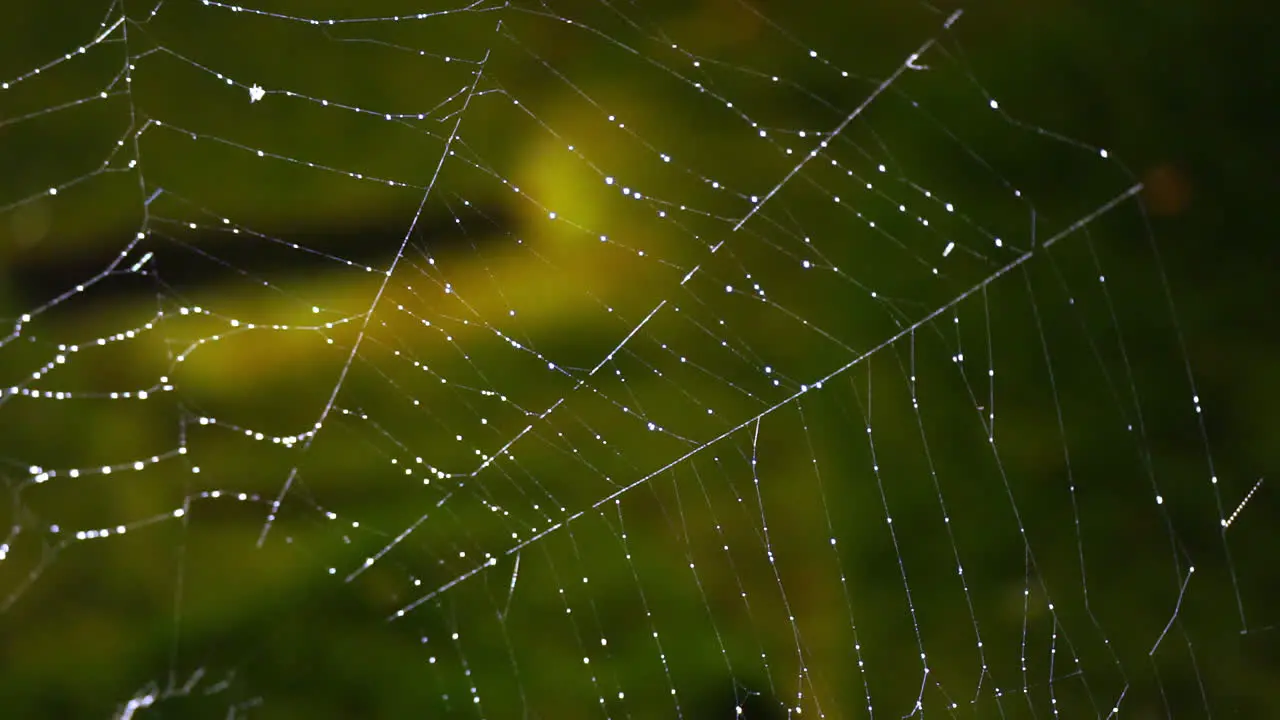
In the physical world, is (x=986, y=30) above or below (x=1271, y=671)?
above

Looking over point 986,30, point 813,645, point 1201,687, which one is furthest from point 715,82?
point 1201,687

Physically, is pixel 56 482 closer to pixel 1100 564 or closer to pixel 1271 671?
pixel 1100 564

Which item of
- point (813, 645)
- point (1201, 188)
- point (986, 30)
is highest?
point (986, 30)

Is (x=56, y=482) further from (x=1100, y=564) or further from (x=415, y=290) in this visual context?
(x=1100, y=564)

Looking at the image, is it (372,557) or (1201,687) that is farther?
(372,557)

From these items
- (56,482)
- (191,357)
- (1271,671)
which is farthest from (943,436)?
(56,482)

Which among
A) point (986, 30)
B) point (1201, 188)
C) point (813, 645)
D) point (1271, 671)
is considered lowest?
point (1271, 671)
